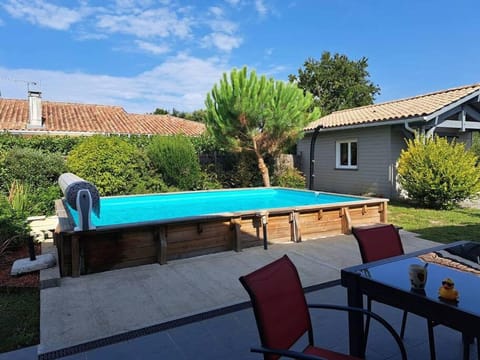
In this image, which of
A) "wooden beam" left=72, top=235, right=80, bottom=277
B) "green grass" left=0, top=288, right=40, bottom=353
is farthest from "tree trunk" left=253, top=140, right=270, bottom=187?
"green grass" left=0, top=288, right=40, bottom=353

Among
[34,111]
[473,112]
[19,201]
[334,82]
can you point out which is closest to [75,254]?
[19,201]

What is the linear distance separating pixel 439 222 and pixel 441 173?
2.26 meters

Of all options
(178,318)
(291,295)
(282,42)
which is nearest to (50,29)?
(282,42)

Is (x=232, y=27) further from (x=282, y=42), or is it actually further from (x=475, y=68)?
(x=475, y=68)

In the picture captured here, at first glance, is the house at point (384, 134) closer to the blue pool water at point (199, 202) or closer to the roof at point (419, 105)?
the roof at point (419, 105)

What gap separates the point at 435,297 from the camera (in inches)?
73.0

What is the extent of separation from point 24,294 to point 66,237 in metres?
Result: 0.83

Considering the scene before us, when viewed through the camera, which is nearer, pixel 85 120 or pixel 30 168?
pixel 30 168

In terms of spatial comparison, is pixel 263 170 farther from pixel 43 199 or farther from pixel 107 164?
pixel 43 199

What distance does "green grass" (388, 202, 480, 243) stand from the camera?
6.78 metres

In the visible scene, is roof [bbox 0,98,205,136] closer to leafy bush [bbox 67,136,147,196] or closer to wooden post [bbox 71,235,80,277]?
leafy bush [bbox 67,136,147,196]

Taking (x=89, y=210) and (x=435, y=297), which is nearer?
(x=435, y=297)

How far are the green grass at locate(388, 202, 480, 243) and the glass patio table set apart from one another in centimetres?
444

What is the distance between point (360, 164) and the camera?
1351 centimetres
